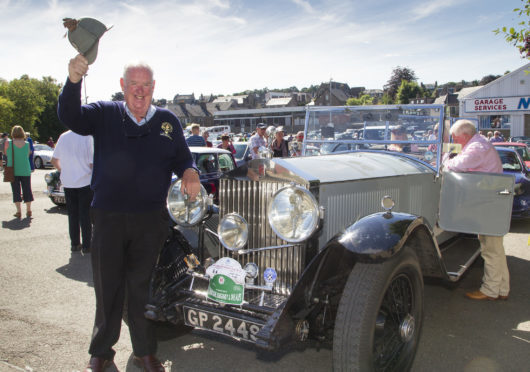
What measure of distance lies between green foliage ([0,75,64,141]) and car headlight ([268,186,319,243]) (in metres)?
35.2

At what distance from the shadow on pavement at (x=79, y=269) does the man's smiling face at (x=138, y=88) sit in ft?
8.33

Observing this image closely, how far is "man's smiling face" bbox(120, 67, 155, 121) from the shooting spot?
2312 mm

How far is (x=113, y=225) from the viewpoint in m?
2.31

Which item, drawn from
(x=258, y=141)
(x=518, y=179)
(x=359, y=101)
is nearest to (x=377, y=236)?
(x=258, y=141)

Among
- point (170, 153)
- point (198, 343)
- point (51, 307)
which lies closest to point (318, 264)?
point (170, 153)

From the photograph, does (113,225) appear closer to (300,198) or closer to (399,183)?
(300,198)

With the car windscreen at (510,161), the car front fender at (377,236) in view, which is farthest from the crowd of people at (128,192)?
the car windscreen at (510,161)

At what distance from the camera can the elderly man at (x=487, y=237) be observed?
366 centimetres

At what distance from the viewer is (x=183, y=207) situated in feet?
9.11

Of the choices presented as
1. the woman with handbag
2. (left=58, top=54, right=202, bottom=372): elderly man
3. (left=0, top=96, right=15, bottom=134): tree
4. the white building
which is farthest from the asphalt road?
(left=0, top=96, right=15, bottom=134): tree

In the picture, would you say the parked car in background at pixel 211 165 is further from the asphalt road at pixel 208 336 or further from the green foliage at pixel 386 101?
the green foliage at pixel 386 101

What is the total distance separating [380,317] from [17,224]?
6818 millimetres

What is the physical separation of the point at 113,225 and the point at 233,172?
85 centimetres

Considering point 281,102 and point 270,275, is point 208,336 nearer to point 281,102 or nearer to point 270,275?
point 270,275
